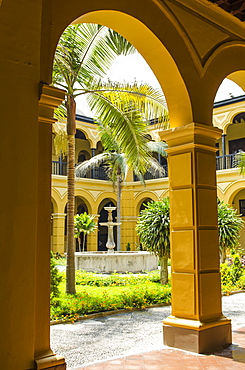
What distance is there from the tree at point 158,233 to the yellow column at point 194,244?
566 cm

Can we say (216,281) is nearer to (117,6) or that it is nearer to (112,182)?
(117,6)

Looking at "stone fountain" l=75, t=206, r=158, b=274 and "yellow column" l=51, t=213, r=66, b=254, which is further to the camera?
"yellow column" l=51, t=213, r=66, b=254

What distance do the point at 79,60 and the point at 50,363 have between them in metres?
7.14

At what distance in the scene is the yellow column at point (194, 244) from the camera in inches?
193

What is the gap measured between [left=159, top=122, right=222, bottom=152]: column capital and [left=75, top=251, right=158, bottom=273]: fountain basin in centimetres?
1030

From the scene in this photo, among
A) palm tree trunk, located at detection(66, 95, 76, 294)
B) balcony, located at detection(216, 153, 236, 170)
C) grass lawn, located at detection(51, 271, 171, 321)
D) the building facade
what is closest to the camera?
grass lawn, located at detection(51, 271, 171, 321)

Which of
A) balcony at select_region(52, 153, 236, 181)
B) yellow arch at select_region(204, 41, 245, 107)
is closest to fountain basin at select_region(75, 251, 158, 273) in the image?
balcony at select_region(52, 153, 236, 181)

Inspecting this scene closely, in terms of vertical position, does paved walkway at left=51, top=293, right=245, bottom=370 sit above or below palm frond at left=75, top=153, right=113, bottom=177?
below

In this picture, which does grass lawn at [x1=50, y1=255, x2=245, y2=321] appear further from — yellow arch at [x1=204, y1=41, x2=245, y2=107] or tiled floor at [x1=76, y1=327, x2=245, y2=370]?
yellow arch at [x1=204, y1=41, x2=245, y2=107]

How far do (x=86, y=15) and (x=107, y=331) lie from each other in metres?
4.51

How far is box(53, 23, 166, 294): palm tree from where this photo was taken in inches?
347

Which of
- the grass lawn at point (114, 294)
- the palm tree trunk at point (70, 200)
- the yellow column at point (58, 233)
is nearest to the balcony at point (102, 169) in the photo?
the yellow column at point (58, 233)

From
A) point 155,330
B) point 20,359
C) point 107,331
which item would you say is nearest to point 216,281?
point 155,330

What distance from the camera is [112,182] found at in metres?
23.7
